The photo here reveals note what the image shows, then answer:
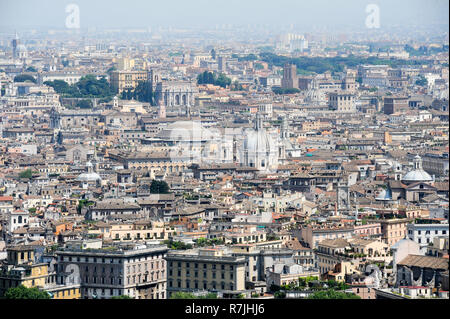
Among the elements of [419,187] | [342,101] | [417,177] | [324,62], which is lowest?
[324,62]

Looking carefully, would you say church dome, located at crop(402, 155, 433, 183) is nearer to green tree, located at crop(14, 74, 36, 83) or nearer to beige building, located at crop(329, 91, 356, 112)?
beige building, located at crop(329, 91, 356, 112)

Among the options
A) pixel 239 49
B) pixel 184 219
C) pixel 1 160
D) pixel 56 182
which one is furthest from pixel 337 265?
pixel 239 49

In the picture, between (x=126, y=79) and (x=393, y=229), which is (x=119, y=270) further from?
(x=126, y=79)

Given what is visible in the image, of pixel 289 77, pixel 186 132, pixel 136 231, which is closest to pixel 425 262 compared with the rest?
pixel 136 231

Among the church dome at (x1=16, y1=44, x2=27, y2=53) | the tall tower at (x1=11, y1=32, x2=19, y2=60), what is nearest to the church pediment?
the tall tower at (x1=11, y1=32, x2=19, y2=60)

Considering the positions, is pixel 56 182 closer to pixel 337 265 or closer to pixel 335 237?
pixel 335 237

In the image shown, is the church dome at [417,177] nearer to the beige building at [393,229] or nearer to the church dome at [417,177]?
the church dome at [417,177]
